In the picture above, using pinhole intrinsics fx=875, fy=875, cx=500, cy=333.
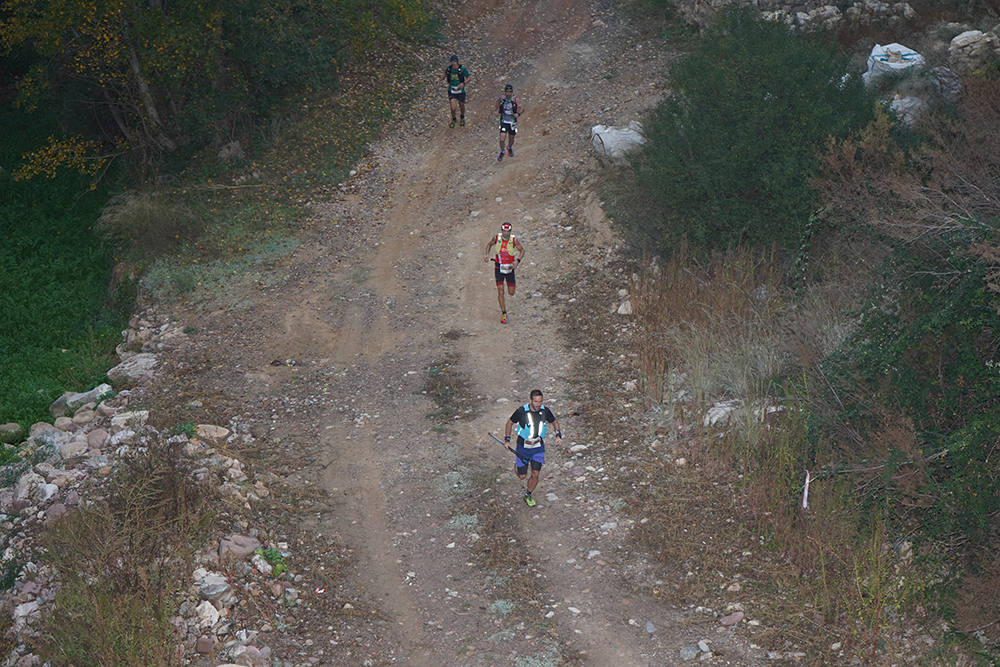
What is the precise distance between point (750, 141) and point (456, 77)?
839 cm

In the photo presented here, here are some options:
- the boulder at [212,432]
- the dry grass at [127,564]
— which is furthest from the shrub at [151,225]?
the dry grass at [127,564]

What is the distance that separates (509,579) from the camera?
9281mm

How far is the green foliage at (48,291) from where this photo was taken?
1416cm

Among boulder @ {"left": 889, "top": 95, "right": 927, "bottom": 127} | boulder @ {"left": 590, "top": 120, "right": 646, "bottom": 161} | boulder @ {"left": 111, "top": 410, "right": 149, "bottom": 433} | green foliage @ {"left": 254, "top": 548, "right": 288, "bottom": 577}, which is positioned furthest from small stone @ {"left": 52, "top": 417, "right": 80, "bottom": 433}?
boulder @ {"left": 889, "top": 95, "right": 927, "bottom": 127}

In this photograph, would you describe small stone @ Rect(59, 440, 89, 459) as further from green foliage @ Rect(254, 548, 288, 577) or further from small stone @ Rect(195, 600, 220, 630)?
small stone @ Rect(195, 600, 220, 630)

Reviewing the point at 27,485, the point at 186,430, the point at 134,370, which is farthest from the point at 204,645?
the point at 134,370

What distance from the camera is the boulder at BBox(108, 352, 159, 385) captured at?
13398mm

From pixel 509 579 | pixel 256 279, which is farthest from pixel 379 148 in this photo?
pixel 509 579

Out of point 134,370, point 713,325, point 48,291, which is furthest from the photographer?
point 48,291

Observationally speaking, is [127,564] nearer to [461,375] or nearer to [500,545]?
[500,545]

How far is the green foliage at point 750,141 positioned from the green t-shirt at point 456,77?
21.5 ft

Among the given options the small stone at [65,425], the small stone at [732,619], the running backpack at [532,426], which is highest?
the running backpack at [532,426]

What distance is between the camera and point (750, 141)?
531 inches

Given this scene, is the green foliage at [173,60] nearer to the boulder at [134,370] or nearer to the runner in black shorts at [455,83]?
the runner in black shorts at [455,83]
